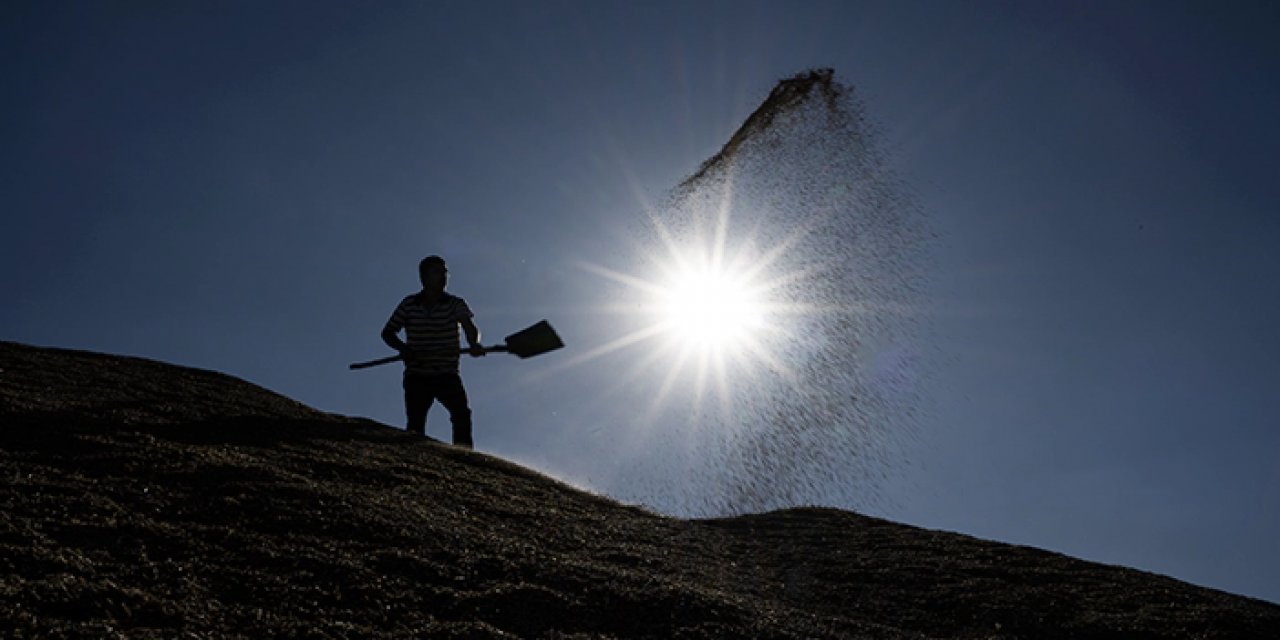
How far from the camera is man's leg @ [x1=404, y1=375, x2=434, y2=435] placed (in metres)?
7.05

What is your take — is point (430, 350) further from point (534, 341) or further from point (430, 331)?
point (534, 341)

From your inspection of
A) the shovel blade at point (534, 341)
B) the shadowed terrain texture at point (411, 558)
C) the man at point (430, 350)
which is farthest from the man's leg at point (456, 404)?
the shovel blade at point (534, 341)

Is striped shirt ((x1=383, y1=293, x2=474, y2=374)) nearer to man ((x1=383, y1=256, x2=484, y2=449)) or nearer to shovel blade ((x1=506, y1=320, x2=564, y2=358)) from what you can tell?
man ((x1=383, y1=256, x2=484, y2=449))

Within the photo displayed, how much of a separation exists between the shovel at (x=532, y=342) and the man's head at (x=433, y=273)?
1081 mm

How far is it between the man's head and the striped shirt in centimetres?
11

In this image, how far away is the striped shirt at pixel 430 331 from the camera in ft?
23.1

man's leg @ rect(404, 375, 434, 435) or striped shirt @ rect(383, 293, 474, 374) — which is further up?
striped shirt @ rect(383, 293, 474, 374)

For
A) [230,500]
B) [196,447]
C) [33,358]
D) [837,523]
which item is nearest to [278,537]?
[230,500]

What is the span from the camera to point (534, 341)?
8414 mm

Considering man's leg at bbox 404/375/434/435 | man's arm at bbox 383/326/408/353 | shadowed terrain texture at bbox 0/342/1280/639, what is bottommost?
shadowed terrain texture at bbox 0/342/1280/639

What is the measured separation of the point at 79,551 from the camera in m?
2.88

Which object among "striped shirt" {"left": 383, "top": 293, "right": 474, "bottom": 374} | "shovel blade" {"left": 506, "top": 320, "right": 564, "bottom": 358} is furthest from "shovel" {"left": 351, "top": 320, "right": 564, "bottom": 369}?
"striped shirt" {"left": 383, "top": 293, "right": 474, "bottom": 374}

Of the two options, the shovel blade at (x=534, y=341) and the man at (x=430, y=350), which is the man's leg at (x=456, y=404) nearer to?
the man at (x=430, y=350)

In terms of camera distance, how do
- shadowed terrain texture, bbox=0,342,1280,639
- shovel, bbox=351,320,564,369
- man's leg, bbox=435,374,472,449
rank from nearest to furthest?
shadowed terrain texture, bbox=0,342,1280,639 < man's leg, bbox=435,374,472,449 < shovel, bbox=351,320,564,369
